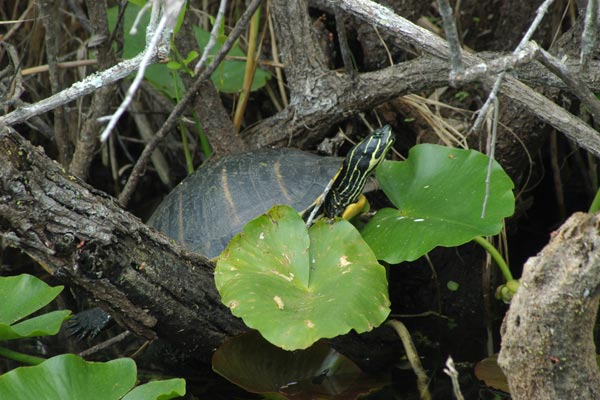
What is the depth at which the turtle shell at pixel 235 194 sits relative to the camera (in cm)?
250

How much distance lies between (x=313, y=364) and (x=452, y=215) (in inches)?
23.8

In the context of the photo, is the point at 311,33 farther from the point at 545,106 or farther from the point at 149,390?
the point at 149,390

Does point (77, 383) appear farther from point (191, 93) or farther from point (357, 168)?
point (191, 93)

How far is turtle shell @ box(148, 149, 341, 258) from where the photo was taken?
2504 millimetres

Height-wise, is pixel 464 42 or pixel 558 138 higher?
pixel 464 42

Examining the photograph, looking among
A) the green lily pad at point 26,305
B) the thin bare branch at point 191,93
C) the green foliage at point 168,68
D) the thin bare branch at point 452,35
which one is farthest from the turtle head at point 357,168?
the thin bare branch at point 452,35

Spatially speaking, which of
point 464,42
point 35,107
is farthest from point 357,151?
point 35,107

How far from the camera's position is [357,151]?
2482mm

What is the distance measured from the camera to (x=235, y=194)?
255cm

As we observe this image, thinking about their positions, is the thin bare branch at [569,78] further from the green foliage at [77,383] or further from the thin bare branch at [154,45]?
the green foliage at [77,383]

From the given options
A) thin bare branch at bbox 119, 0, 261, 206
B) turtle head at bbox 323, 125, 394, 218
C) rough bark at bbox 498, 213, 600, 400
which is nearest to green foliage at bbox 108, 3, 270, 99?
thin bare branch at bbox 119, 0, 261, 206

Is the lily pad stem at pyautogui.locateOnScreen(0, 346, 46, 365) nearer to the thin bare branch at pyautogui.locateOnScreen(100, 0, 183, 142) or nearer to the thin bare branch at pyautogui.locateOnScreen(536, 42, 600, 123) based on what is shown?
the thin bare branch at pyautogui.locateOnScreen(100, 0, 183, 142)

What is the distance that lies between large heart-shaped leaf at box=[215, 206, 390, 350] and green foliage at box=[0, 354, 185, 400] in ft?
0.88

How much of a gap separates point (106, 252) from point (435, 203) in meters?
0.98
